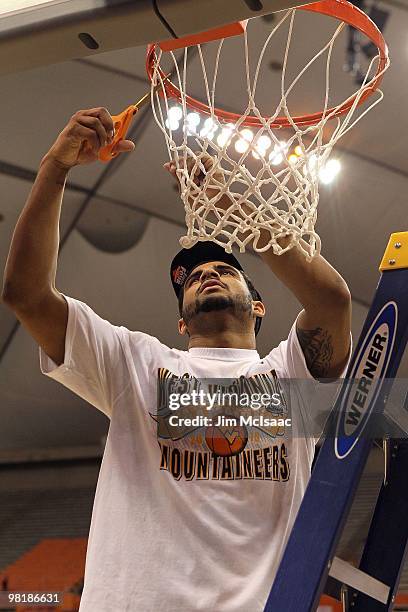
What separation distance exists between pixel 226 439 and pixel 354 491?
52 centimetres

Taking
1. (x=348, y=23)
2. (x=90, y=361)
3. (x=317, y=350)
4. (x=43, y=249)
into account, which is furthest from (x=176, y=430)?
(x=348, y=23)

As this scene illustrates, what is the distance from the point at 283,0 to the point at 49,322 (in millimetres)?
953

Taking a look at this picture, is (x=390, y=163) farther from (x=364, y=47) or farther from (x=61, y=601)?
(x=61, y=601)

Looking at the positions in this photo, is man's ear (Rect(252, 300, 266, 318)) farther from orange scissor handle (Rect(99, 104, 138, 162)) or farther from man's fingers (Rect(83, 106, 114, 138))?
man's fingers (Rect(83, 106, 114, 138))

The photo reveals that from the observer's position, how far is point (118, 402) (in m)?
1.90

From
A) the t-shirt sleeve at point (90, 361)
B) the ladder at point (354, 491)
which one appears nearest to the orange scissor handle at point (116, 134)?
the t-shirt sleeve at point (90, 361)

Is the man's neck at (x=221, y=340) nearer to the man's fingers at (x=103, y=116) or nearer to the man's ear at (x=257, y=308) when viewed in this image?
the man's ear at (x=257, y=308)

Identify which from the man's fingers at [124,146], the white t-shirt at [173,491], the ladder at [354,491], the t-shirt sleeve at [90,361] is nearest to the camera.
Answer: the ladder at [354,491]

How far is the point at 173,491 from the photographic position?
1.74 meters

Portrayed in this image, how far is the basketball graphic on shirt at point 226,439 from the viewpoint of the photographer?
181 cm

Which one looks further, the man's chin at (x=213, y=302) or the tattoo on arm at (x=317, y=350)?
the man's chin at (x=213, y=302)

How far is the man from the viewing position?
5.46ft

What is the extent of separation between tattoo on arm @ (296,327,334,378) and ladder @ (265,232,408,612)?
0.35 meters

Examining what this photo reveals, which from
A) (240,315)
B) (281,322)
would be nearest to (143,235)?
(281,322)
